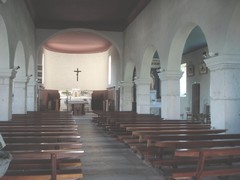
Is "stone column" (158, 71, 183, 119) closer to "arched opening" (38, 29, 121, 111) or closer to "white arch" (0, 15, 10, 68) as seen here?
"white arch" (0, 15, 10, 68)

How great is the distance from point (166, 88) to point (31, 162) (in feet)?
20.3

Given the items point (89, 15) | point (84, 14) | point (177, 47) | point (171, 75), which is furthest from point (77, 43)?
point (177, 47)

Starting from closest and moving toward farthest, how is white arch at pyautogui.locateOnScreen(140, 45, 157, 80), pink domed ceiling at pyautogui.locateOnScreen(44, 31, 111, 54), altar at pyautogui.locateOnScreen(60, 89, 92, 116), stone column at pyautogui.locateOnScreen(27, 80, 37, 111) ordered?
white arch at pyautogui.locateOnScreen(140, 45, 157, 80) < stone column at pyautogui.locateOnScreen(27, 80, 37, 111) < pink domed ceiling at pyautogui.locateOnScreen(44, 31, 111, 54) < altar at pyautogui.locateOnScreen(60, 89, 92, 116)

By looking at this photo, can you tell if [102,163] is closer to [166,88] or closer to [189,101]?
[166,88]

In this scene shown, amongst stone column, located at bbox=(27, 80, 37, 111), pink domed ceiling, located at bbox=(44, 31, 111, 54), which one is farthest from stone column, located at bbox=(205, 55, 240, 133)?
pink domed ceiling, located at bbox=(44, 31, 111, 54)

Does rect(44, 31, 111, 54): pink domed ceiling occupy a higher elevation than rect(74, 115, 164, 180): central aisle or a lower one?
higher

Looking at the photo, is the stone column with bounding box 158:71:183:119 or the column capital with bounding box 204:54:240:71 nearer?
the column capital with bounding box 204:54:240:71

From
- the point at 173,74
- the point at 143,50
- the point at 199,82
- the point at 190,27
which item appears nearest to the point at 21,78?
the point at 143,50

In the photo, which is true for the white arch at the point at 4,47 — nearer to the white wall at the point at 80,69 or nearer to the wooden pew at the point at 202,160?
the wooden pew at the point at 202,160

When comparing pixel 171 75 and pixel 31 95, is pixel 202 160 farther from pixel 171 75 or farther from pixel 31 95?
pixel 31 95

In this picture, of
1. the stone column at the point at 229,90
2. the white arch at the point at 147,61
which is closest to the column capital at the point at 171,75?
the white arch at the point at 147,61

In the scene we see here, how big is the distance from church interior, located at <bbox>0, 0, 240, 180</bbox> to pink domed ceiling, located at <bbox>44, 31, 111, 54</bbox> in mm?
70

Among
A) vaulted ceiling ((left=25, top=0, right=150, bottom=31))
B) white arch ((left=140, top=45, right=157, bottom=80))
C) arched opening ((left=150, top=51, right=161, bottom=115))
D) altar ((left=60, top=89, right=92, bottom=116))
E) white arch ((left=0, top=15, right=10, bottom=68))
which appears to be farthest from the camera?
altar ((left=60, top=89, right=92, bottom=116))

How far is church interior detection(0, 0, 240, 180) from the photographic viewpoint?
12.3 feet
